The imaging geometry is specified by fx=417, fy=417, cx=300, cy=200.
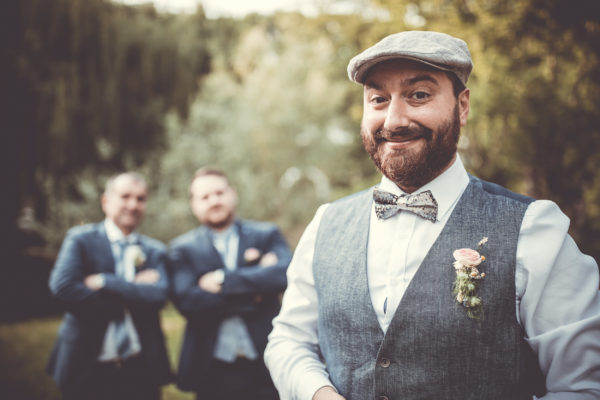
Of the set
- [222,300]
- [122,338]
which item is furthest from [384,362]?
[122,338]

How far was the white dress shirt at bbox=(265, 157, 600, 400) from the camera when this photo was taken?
1.20 meters

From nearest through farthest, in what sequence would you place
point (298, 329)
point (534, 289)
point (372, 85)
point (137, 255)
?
point (534, 289), point (372, 85), point (298, 329), point (137, 255)

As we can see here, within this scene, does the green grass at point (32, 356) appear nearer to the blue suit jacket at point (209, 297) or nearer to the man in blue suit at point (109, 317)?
the man in blue suit at point (109, 317)

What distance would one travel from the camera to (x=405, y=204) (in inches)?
57.6

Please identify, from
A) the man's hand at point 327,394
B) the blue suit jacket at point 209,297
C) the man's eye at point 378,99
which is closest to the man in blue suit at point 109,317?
the blue suit jacket at point 209,297

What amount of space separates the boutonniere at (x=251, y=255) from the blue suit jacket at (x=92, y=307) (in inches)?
24.1

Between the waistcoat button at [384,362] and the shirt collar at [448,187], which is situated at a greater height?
the shirt collar at [448,187]

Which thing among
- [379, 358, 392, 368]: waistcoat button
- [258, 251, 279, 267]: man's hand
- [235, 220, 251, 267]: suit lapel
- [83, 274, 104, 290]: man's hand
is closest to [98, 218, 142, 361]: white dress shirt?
[83, 274, 104, 290]: man's hand

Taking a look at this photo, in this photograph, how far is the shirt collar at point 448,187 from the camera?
1.44 metres

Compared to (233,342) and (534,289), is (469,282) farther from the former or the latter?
(233,342)

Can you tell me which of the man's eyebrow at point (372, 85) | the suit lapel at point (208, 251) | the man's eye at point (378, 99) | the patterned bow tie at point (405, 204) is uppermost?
the man's eyebrow at point (372, 85)

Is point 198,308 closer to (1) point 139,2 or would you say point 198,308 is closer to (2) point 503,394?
(2) point 503,394

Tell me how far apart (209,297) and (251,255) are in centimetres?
42

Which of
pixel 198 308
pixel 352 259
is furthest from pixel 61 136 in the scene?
pixel 352 259
